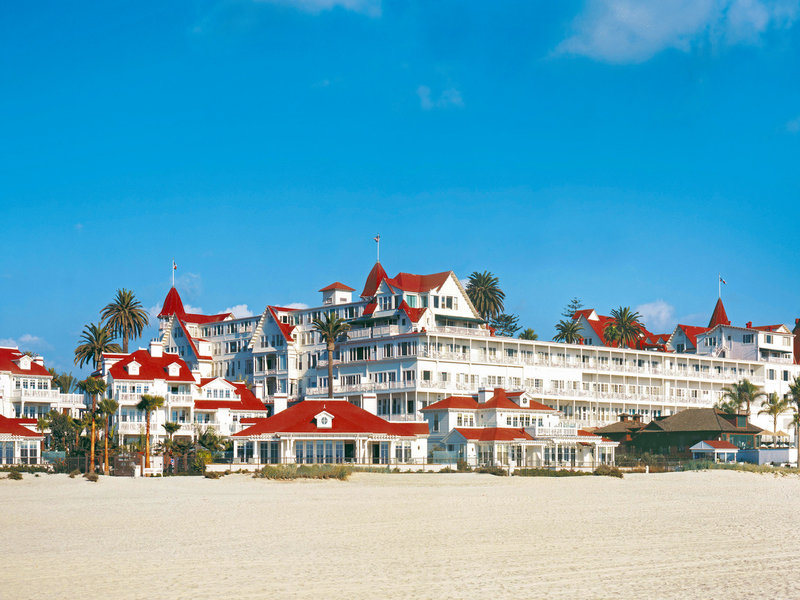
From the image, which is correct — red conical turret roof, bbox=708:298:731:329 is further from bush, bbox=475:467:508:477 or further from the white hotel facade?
bush, bbox=475:467:508:477

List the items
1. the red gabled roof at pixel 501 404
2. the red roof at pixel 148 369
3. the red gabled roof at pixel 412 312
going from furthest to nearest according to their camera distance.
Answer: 1. the red gabled roof at pixel 412 312
2. the red roof at pixel 148 369
3. the red gabled roof at pixel 501 404

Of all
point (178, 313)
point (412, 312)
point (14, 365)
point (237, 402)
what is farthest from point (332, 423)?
point (178, 313)

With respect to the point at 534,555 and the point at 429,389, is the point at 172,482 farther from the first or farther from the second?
the point at 429,389

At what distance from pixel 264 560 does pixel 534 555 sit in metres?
5.96

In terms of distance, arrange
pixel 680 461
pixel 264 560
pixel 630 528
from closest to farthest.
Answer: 1. pixel 264 560
2. pixel 630 528
3. pixel 680 461

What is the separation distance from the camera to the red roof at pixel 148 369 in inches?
3002

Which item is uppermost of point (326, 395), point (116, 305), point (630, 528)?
point (116, 305)

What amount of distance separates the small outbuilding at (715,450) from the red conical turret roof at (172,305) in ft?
180

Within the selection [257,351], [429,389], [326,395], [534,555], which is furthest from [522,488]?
[257,351]

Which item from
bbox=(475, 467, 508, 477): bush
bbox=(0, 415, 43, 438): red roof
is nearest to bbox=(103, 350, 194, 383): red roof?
bbox=(0, 415, 43, 438): red roof

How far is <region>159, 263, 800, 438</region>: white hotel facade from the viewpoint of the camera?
8706 cm

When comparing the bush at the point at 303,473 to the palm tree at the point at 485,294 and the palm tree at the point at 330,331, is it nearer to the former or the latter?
the palm tree at the point at 330,331

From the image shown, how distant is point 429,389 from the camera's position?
277 feet

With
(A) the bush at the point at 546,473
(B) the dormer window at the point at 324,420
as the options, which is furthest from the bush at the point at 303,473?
(A) the bush at the point at 546,473
